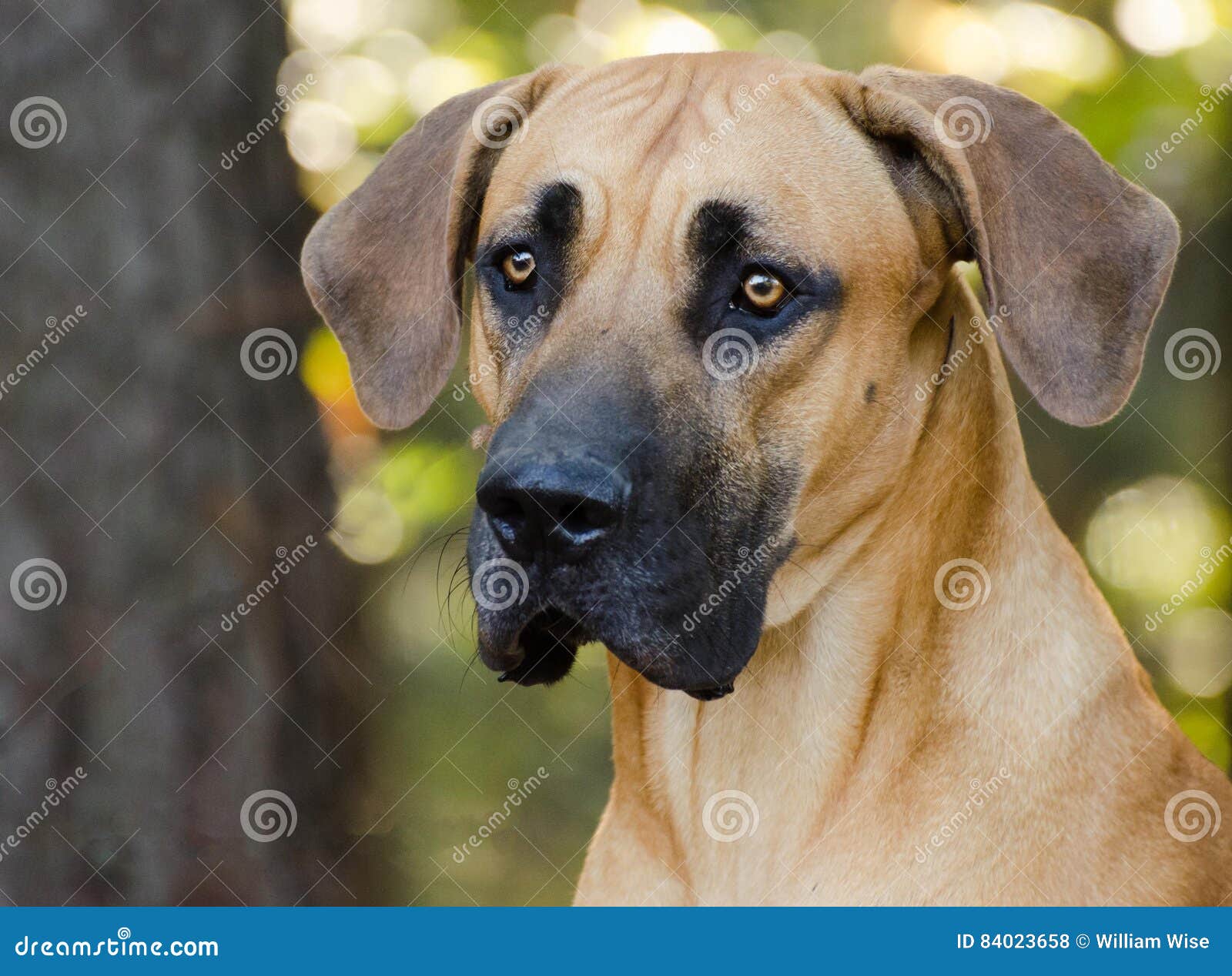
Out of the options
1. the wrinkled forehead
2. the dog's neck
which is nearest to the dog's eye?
the wrinkled forehead

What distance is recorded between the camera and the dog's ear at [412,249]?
3.36 metres

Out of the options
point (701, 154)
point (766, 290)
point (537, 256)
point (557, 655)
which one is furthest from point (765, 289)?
point (557, 655)

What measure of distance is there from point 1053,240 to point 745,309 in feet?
2.51

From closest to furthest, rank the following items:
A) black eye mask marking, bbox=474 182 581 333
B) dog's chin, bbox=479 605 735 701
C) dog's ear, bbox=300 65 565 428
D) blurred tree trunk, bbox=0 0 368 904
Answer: dog's chin, bbox=479 605 735 701, black eye mask marking, bbox=474 182 581 333, dog's ear, bbox=300 65 565 428, blurred tree trunk, bbox=0 0 368 904

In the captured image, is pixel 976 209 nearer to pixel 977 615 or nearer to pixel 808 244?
pixel 808 244

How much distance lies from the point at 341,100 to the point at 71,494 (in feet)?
10.3

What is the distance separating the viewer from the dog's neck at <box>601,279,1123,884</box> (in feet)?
9.31

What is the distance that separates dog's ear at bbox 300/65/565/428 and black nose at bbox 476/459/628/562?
947mm

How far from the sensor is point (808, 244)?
284 centimetres

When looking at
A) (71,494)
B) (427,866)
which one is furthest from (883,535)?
(427,866)

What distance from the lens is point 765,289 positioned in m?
2.83

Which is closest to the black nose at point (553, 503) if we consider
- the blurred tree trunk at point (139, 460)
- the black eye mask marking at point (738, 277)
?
the black eye mask marking at point (738, 277)

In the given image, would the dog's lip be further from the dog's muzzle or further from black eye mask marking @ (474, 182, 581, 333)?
black eye mask marking @ (474, 182, 581, 333)

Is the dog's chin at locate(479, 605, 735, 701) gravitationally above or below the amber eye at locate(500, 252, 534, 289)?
below
